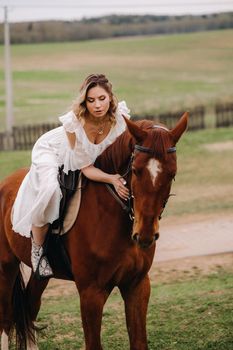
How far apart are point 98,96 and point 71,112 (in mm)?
305

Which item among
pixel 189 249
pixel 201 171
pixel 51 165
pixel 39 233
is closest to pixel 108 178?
pixel 51 165

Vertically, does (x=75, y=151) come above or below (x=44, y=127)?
above

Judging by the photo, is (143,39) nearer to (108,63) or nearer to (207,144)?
(108,63)

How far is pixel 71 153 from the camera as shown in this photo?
19.3 feet

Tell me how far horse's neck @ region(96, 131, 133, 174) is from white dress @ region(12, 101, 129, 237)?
63mm

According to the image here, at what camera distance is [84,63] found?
181 feet

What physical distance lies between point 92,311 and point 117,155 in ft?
3.83

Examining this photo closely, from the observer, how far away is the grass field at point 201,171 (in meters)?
18.7

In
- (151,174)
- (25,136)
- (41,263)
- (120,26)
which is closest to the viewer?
(151,174)

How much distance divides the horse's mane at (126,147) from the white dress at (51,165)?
81 millimetres

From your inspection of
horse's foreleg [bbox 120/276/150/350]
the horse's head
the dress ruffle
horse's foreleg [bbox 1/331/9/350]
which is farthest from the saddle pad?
horse's foreleg [bbox 1/331/9/350]

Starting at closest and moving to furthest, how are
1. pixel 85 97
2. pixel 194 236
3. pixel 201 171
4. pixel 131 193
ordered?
pixel 131 193
pixel 85 97
pixel 194 236
pixel 201 171

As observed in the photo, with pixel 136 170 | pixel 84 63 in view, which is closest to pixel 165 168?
pixel 136 170

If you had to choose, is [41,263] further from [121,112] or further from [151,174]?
[151,174]
